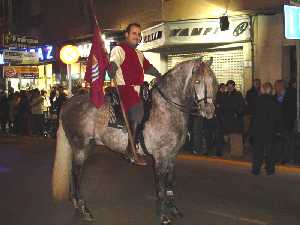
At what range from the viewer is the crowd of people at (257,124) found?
12.3 metres

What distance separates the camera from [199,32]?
19422mm

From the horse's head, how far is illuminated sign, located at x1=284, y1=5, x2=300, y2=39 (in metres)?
5.86

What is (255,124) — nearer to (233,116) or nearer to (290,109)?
(290,109)

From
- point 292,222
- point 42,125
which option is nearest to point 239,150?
point 292,222

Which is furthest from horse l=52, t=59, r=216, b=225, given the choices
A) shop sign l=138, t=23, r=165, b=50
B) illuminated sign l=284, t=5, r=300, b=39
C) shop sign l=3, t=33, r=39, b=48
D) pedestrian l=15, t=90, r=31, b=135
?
shop sign l=3, t=33, r=39, b=48

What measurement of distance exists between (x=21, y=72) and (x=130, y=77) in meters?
23.9

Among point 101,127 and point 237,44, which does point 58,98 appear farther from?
point 101,127

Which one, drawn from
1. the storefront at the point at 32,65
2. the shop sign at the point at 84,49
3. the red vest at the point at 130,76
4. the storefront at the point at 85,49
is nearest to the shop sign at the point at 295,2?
the red vest at the point at 130,76

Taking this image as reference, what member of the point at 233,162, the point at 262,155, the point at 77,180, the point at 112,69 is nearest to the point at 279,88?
the point at 233,162

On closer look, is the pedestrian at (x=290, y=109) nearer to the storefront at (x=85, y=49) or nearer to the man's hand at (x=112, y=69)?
the man's hand at (x=112, y=69)

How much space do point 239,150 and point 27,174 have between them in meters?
5.58

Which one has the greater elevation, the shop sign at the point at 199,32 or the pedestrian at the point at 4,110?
the shop sign at the point at 199,32

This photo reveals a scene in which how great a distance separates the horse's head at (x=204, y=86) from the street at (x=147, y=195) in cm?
167

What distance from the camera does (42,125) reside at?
23281 millimetres
